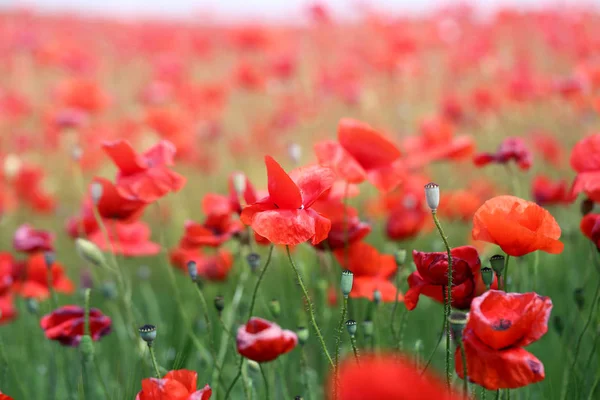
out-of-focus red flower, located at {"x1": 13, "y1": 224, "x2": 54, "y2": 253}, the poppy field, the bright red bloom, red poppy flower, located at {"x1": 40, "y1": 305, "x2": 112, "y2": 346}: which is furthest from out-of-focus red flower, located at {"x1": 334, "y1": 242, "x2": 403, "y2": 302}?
out-of-focus red flower, located at {"x1": 13, "y1": 224, "x2": 54, "y2": 253}

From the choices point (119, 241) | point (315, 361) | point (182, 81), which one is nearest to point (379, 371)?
point (315, 361)

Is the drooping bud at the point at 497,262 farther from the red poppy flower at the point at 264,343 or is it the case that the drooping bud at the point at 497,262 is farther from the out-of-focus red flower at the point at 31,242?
the out-of-focus red flower at the point at 31,242

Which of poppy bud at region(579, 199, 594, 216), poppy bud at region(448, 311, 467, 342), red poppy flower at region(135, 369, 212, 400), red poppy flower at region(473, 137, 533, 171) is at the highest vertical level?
red poppy flower at region(473, 137, 533, 171)

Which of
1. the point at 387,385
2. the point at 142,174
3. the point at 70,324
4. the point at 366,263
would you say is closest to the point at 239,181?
the point at 142,174

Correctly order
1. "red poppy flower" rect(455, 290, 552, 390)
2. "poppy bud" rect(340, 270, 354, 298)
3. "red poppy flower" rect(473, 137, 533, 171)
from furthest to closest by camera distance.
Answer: "red poppy flower" rect(473, 137, 533, 171)
"poppy bud" rect(340, 270, 354, 298)
"red poppy flower" rect(455, 290, 552, 390)

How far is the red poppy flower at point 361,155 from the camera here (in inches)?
54.9

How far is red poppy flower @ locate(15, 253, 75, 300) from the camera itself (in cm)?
165

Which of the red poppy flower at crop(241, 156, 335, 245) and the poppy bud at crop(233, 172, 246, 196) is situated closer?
the red poppy flower at crop(241, 156, 335, 245)

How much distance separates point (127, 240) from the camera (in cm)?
180

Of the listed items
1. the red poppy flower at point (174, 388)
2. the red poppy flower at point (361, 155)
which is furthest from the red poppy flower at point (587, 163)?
the red poppy flower at point (174, 388)

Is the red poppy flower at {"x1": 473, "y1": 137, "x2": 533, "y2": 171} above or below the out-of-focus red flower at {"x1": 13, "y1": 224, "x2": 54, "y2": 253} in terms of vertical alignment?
above

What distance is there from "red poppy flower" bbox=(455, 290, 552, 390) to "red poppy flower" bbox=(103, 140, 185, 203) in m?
0.75

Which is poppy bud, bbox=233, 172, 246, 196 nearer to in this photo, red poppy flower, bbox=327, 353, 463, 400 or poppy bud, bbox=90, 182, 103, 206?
poppy bud, bbox=90, 182, 103, 206

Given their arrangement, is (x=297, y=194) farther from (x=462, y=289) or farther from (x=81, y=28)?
(x=81, y=28)
